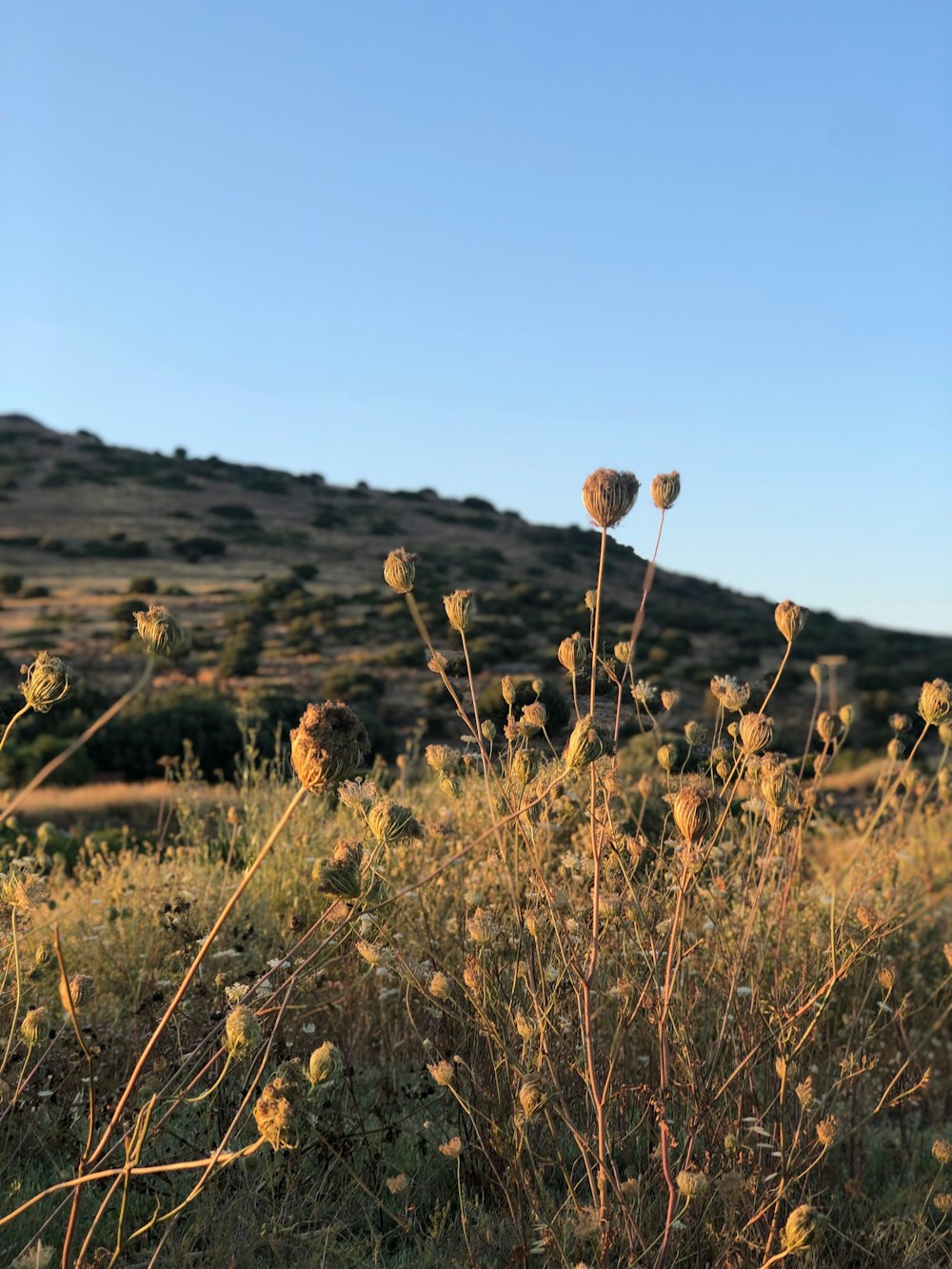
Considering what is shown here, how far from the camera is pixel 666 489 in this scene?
2354 mm

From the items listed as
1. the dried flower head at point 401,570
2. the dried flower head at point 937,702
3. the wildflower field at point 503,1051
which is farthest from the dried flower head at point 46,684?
the dried flower head at point 937,702

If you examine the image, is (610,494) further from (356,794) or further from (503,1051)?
(503,1051)

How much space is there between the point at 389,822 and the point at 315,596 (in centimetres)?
3073

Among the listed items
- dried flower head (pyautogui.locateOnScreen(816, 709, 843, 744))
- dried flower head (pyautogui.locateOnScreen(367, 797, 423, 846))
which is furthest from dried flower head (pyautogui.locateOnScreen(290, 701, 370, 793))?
dried flower head (pyautogui.locateOnScreen(816, 709, 843, 744))

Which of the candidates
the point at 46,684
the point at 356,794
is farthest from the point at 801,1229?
the point at 46,684

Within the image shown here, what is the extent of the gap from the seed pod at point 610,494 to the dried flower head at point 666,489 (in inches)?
11.3

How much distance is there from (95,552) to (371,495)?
66.1 ft

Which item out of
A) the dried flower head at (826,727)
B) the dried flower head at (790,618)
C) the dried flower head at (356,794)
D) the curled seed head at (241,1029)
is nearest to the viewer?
the curled seed head at (241,1029)

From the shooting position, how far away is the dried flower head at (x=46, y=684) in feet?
Answer: 6.08

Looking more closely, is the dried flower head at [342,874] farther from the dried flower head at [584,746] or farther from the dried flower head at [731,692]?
the dried flower head at [731,692]

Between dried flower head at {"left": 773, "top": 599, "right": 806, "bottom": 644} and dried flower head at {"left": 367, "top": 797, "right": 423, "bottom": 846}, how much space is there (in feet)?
3.28

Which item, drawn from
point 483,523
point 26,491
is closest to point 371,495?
point 483,523

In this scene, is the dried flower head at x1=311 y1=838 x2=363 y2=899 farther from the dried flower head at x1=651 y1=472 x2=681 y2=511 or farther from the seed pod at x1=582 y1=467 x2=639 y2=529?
the dried flower head at x1=651 y1=472 x2=681 y2=511

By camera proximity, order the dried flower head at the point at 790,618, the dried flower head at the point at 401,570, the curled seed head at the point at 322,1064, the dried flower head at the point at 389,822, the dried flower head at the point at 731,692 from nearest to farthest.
→ 1. the curled seed head at the point at 322,1064
2. the dried flower head at the point at 389,822
3. the dried flower head at the point at 401,570
4. the dried flower head at the point at 790,618
5. the dried flower head at the point at 731,692
